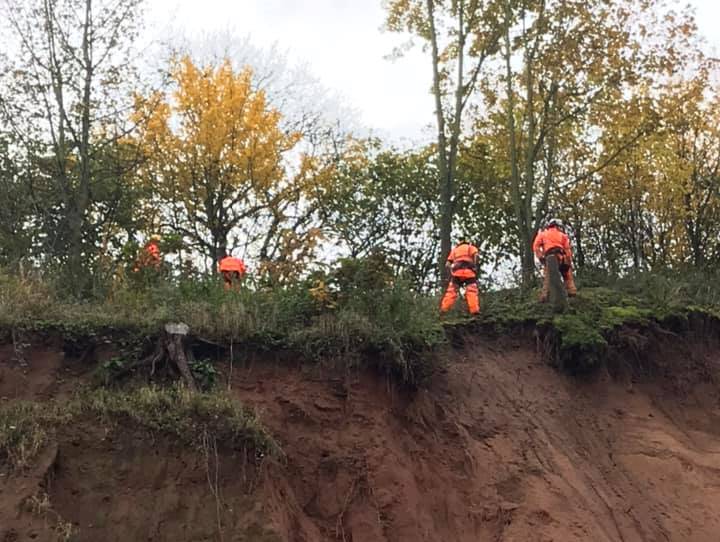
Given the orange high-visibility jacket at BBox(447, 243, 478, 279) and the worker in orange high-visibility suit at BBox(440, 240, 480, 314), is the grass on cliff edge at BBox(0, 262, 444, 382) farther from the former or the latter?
the orange high-visibility jacket at BBox(447, 243, 478, 279)

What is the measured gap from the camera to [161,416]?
368 inches

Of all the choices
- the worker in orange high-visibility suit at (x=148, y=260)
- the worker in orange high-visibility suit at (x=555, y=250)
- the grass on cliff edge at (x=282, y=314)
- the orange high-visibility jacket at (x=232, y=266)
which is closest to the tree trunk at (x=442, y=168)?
the worker in orange high-visibility suit at (x=555, y=250)

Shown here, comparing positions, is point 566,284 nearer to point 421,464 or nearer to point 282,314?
point 421,464

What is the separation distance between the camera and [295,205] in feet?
85.9

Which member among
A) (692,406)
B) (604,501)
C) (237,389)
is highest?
(237,389)

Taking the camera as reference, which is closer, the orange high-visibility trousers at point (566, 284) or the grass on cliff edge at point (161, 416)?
the grass on cliff edge at point (161, 416)

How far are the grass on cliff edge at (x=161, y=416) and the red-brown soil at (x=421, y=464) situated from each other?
0.16m

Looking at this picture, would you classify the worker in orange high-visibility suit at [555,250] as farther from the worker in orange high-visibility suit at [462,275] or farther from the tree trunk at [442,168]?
the tree trunk at [442,168]

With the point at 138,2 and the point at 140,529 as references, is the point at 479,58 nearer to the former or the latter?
the point at 138,2

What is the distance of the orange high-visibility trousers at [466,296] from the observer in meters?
14.6

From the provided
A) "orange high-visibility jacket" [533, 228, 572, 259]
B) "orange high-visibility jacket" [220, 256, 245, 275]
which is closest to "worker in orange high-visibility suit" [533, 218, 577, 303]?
"orange high-visibility jacket" [533, 228, 572, 259]

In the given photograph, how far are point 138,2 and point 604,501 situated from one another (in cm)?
1222

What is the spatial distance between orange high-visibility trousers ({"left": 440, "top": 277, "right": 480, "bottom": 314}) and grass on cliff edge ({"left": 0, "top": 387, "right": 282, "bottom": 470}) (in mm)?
5859

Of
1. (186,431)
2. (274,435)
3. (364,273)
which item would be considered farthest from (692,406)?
(186,431)
